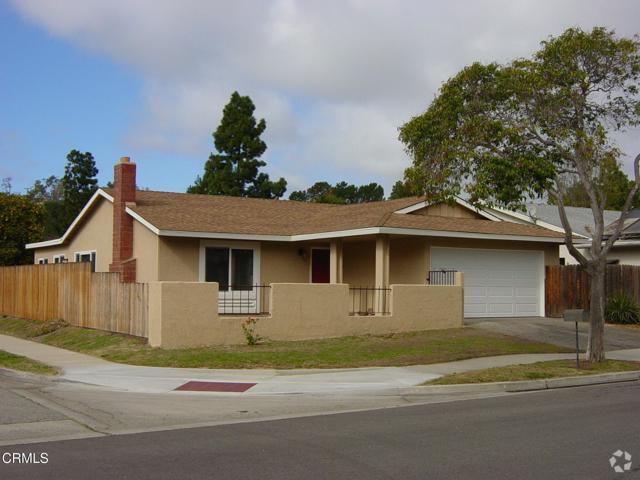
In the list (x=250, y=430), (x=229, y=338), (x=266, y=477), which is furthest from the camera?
(x=229, y=338)

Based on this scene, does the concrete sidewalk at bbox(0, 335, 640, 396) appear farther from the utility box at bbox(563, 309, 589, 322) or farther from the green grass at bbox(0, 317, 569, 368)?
the utility box at bbox(563, 309, 589, 322)

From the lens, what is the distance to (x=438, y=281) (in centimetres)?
2305

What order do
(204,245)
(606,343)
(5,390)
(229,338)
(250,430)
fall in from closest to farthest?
(250,430), (5,390), (229,338), (606,343), (204,245)

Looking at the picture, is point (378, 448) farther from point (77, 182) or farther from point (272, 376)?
point (77, 182)

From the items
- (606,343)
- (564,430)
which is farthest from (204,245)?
(564,430)

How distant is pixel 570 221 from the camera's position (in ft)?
125

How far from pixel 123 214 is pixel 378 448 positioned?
16.9m

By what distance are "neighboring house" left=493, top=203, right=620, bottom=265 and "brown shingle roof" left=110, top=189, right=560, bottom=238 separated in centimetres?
556

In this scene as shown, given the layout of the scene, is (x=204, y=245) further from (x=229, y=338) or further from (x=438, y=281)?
(x=438, y=281)

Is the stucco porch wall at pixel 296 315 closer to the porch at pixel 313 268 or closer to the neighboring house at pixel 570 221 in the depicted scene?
the porch at pixel 313 268

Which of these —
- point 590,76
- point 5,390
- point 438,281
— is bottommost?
point 5,390

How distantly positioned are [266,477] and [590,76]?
42.3 feet

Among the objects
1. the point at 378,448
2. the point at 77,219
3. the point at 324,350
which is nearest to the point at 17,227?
the point at 77,219

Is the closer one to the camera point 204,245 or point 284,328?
point 284,328
